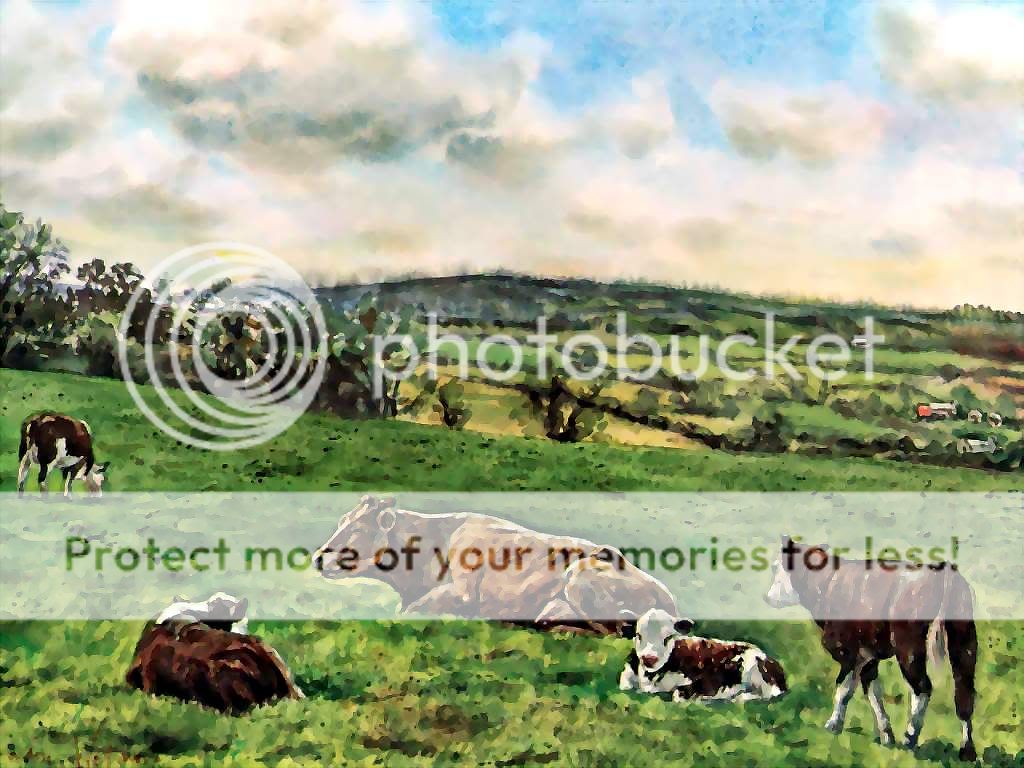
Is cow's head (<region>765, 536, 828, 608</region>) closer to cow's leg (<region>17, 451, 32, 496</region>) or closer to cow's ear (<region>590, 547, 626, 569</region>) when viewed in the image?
cow's ear (<region>590, 547, 626, 569</region>)

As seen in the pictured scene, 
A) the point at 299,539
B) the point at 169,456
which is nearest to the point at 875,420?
A: the point at 299,539

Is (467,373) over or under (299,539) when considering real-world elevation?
over

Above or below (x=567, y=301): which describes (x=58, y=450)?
below

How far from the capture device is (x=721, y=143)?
15.5 feet

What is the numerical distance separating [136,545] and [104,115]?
1.96m

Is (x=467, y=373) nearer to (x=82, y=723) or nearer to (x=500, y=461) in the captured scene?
(x=500, y=461)

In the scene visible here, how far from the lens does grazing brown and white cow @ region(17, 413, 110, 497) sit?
462cm

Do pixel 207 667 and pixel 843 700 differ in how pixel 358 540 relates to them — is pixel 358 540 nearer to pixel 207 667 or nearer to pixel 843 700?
pixel 207 667

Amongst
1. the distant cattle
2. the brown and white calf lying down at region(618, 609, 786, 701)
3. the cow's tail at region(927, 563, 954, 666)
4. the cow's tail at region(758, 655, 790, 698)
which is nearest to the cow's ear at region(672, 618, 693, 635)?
the brown and white calf lying down at region(618, 609, 786, 701)

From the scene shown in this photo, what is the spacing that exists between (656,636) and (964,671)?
126 centimetres

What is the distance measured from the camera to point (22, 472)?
183 inches

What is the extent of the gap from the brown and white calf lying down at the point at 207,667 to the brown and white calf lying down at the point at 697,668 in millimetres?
1455

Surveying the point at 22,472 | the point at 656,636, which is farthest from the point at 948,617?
the point at 22,472
